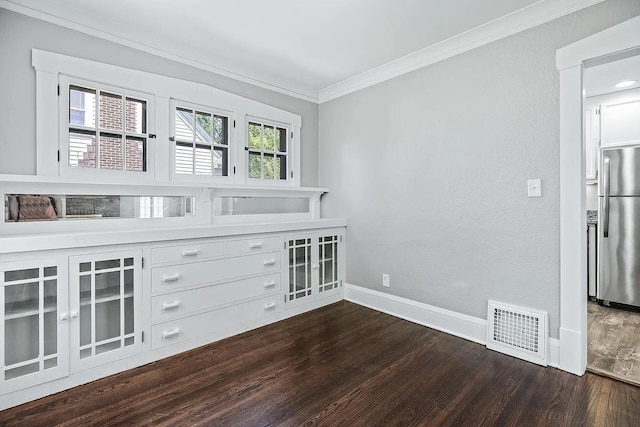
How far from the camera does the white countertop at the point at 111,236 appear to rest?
1816 millimetres

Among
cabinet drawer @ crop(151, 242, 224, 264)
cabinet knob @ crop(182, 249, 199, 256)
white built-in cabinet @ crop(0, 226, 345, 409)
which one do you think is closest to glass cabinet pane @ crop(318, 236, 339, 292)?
white built-in cabinet @ crop(0, 226, 345, 409)

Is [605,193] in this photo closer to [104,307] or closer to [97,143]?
[104,307]

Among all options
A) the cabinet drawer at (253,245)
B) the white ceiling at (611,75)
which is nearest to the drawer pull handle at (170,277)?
the cabinet drawer at (253,245)

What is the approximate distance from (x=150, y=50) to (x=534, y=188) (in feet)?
10.4

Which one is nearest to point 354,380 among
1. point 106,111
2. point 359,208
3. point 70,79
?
point 359,208

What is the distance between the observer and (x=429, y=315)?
294 centimetres

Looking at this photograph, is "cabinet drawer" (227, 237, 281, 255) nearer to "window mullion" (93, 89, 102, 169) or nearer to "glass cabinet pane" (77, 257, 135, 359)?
"glass cabinet pane" (77, 257, 135, 359)

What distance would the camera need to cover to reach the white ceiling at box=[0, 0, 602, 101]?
2195 mm

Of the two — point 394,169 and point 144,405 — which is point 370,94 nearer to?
point 394,169

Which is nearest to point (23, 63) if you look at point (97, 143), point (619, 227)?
point (97, 143)

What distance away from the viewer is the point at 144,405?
1.81 m

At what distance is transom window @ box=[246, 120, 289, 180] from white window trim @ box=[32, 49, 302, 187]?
0.09 m

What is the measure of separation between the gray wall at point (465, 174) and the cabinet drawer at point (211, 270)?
1.10 metres

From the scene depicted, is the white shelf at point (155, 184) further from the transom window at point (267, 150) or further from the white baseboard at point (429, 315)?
the white baseboard at point (429, 315)
